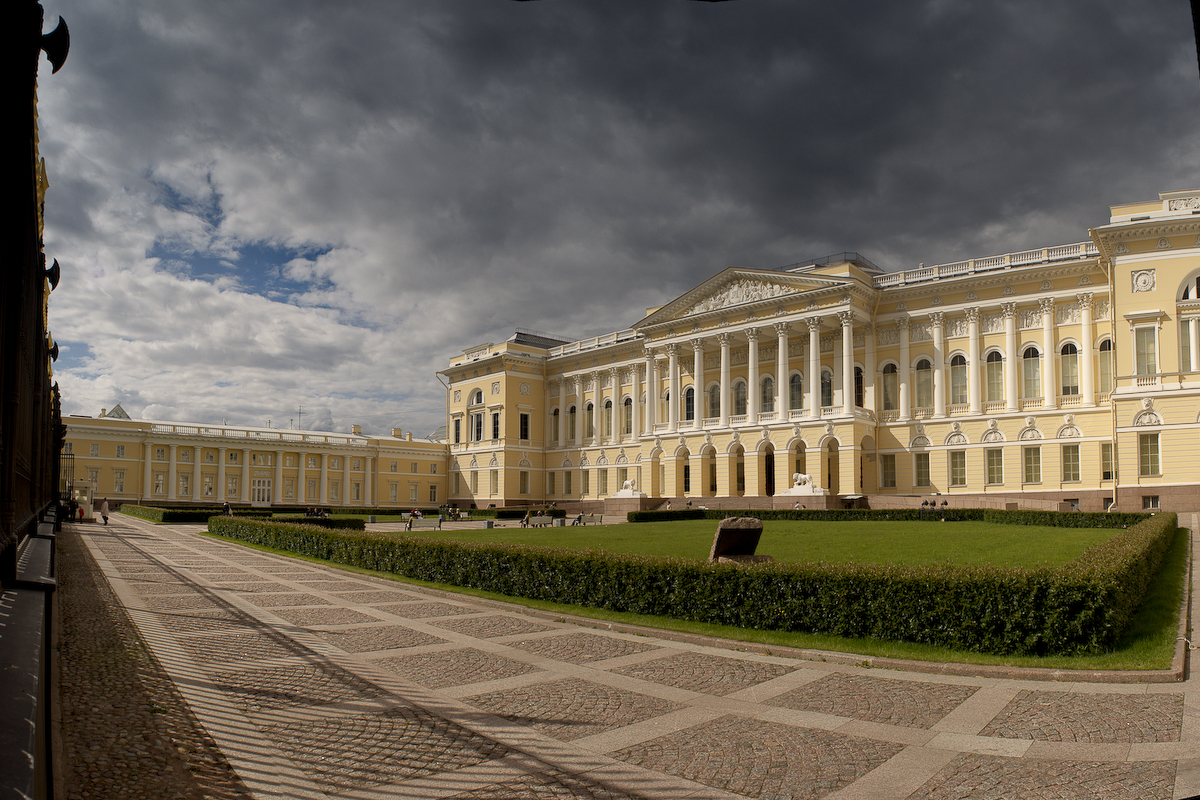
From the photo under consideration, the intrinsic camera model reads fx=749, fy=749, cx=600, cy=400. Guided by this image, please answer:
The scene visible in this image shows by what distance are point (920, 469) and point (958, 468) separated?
227 cm

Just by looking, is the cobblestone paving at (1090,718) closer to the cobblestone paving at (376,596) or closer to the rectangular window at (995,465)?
the cobblestone paving at (376,596)

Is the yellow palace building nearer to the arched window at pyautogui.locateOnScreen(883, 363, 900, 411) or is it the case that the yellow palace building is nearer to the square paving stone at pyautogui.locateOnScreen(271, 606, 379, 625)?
the arched window at pyautogui.locateOnScreen(883, 363, 900, 411)

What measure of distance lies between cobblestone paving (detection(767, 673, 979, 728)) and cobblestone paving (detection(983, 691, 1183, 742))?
1.83 feet

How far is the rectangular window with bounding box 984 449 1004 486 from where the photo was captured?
46000mm

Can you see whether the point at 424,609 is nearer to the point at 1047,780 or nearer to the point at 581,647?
the point at 581,647

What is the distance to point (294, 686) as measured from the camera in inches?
315

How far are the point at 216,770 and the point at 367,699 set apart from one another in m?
2.07

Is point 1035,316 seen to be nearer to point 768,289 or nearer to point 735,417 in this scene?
point 768,289

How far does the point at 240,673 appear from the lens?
853cm

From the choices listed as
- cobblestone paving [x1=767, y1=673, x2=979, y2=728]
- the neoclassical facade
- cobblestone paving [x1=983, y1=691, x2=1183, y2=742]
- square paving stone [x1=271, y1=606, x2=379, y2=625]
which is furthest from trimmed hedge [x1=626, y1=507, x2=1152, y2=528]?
cobblestone paving [x1=983, y1=691, x2=1183, y2=742]

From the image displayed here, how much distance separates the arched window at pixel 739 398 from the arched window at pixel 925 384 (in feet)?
42.7

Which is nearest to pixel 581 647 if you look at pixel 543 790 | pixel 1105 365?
pixel 543 790

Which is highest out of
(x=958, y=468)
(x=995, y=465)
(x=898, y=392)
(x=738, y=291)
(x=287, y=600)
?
(x=738, y=291)

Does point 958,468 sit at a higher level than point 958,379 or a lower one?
lower
